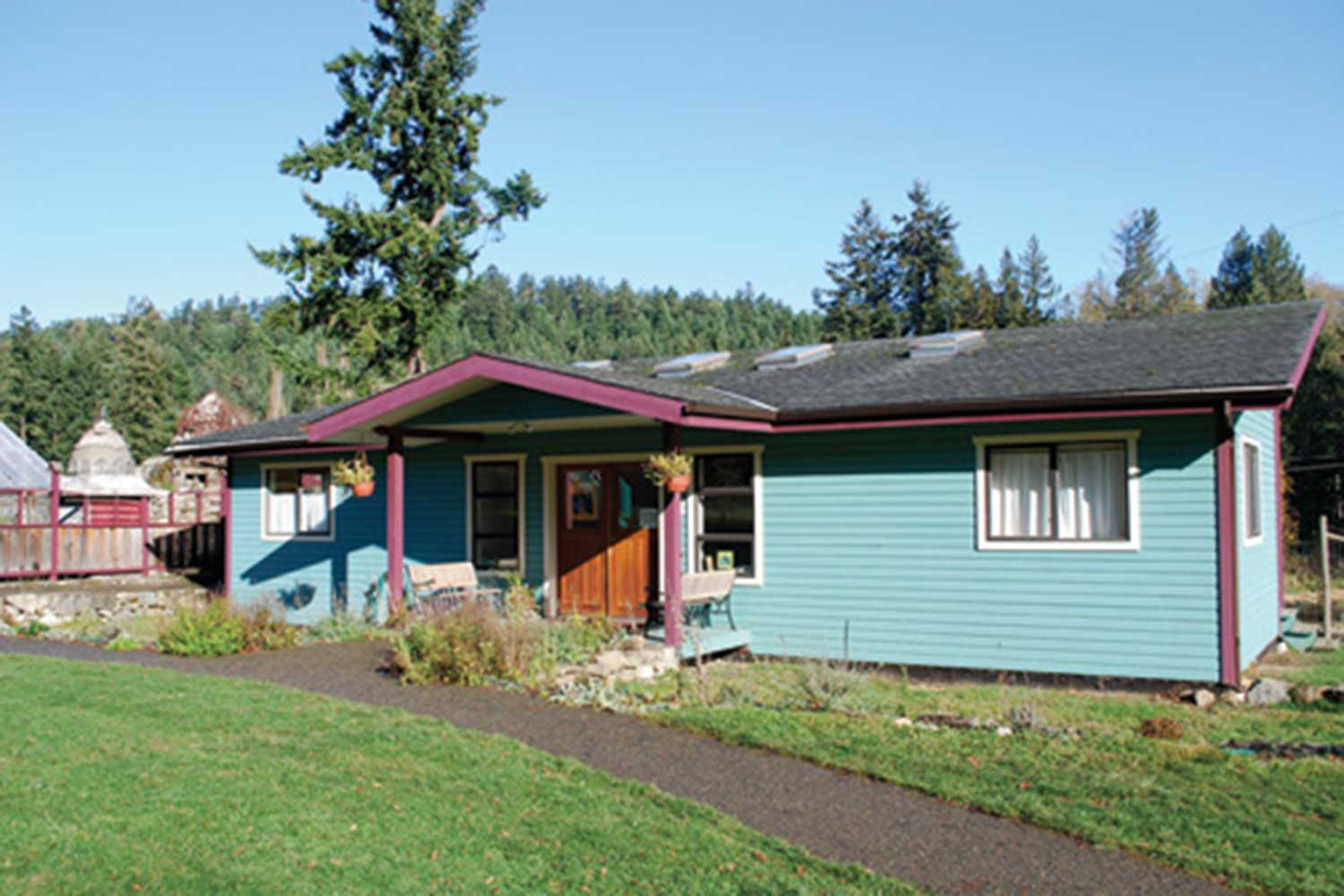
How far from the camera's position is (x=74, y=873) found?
5.22 meters

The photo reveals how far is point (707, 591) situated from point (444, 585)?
139 inches

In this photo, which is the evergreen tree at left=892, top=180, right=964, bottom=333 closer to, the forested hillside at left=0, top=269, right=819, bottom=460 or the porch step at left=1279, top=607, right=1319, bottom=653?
the forested hillside at left=0, top=269, right=819, bottom=460

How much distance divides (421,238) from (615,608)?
55.1 ft

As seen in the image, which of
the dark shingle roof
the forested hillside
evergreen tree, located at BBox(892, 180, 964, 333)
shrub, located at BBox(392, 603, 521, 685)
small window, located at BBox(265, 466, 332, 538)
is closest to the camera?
shrub, located at BBox(392, 603, 521, 685)

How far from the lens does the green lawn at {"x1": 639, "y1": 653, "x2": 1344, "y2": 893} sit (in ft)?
18.9

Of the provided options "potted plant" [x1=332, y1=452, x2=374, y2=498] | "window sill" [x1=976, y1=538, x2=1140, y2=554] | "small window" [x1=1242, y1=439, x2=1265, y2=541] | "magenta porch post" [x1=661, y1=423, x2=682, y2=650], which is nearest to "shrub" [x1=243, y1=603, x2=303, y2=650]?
"potted plant" [x1=332, y1=452, x2=374, y2=498]

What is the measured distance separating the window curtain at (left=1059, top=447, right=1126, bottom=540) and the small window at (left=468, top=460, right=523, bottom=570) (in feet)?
22.8

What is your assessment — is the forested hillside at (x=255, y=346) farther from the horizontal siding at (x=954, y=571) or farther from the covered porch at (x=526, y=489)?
the horizontal siding at (x=954, y=571)

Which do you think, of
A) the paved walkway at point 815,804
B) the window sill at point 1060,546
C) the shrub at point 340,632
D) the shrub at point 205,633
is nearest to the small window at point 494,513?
the shrub at point 340,632

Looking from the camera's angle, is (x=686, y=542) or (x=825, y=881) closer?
(x=825, y=881)

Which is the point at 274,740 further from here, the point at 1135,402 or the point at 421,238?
the point at 421,238

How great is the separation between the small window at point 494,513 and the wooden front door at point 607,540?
0.74 metres

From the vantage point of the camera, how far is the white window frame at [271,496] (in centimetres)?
1684

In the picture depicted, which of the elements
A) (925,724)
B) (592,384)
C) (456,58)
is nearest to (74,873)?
(925,724)
